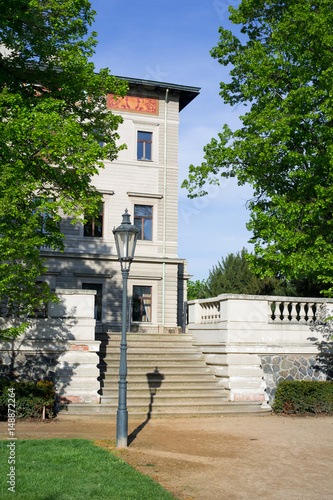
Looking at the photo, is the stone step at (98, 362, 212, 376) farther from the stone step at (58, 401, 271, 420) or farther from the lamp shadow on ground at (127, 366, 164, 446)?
the stone step at (58, 401, 271, 420)

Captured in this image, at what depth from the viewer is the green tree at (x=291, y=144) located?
645 inches

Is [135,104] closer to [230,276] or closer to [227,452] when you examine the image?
[230,276]

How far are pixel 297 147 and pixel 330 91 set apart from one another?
242cm

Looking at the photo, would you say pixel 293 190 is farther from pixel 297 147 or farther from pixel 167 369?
pixel 167 369

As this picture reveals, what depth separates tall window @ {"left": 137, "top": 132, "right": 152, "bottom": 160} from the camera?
28312mm

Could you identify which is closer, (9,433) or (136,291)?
(9,433)

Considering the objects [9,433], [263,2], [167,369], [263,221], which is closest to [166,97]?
[263,2]

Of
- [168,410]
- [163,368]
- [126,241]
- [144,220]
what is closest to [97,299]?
[144,220]

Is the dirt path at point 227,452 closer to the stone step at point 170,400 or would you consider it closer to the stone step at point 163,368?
the stone step at point 170,400

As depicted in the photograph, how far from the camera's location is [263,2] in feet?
65.6

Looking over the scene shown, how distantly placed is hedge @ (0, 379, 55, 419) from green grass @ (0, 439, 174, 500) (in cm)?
351

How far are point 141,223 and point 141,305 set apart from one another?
14.1ft

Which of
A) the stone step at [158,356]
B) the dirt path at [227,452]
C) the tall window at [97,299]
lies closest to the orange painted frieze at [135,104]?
the tall window at [97,299]

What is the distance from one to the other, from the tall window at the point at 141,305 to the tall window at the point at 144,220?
279 centimetres
